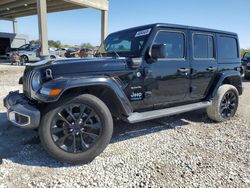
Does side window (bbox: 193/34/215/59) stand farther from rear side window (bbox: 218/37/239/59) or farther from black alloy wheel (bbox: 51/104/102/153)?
black alloy wheel (bbox: 51/104/102/153)

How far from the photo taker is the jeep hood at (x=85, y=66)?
3.16 metres

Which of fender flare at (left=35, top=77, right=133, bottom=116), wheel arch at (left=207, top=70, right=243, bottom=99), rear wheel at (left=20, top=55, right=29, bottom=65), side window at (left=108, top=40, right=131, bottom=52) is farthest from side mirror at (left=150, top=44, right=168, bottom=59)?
rear wheel at (left=20, top=55, right=29, bottom=65)

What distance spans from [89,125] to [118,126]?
4.89ft

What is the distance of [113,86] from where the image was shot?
133 inches

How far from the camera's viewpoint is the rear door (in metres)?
4.52

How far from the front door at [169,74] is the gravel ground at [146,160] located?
0.70 m

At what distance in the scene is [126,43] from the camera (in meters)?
4.21

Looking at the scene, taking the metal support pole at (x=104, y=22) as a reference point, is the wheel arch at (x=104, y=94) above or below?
below

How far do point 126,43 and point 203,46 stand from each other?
5.29 ft

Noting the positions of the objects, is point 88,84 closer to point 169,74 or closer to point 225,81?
point 169,74

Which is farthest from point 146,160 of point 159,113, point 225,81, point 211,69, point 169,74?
point 225,81

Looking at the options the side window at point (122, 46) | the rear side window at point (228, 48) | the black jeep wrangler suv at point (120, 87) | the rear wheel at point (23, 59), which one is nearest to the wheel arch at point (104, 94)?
the black jeep wrangler suv at point (120, 87)

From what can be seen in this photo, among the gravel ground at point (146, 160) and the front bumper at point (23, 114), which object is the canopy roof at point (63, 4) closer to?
the gravel ground at point (146, 160)

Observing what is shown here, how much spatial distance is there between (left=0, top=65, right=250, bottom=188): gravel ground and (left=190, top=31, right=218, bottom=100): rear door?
2.60 ft
